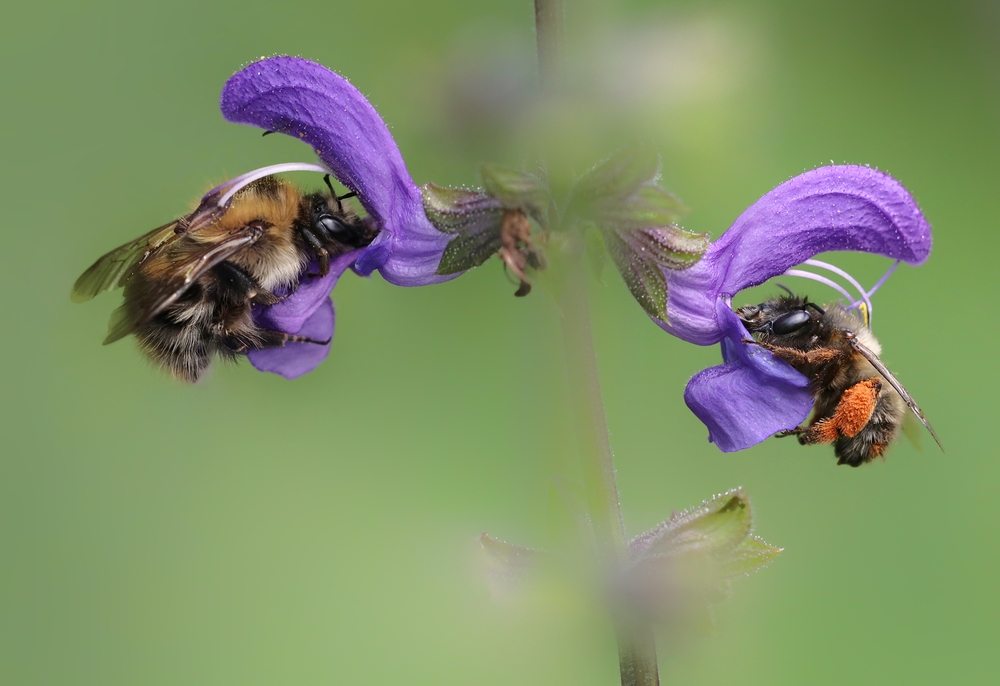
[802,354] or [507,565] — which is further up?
[802,354]

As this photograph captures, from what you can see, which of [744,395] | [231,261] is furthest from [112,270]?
[744,395]

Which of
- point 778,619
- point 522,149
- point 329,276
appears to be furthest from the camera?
point 778,619

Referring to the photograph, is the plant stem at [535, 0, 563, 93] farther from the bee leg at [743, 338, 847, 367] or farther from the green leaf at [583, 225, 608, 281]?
the bee leg at [743, 338, 847, 367]

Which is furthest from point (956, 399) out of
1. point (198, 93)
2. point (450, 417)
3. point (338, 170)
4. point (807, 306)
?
point (198, 93)

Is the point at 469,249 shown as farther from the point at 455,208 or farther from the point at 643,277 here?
the point at 643,277

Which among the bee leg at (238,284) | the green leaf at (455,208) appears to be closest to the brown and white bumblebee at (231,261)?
the bee leg at (238,284)

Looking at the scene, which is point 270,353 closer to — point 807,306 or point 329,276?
point 329,276

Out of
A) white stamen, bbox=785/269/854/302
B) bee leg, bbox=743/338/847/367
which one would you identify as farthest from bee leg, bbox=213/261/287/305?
white stamen, bbox=785/269/854/302

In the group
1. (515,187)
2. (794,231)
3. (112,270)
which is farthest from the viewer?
(112,270)
